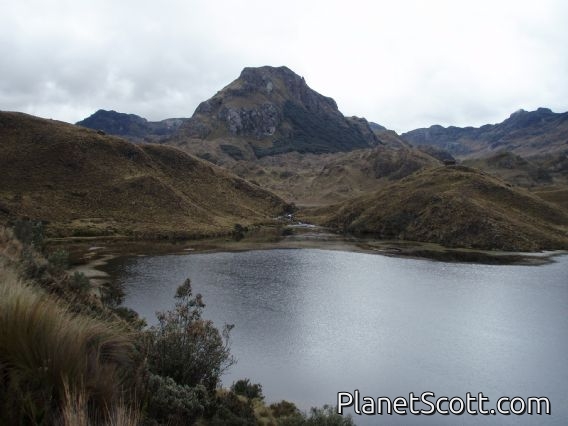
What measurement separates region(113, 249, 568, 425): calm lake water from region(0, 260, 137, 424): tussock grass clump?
15194mm

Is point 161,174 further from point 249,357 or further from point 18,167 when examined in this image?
point 249,357

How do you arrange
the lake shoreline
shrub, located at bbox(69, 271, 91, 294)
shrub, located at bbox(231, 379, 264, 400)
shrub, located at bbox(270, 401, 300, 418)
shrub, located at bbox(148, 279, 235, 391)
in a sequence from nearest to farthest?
1. shrub, located at bbox(148, 279, 235, 391)
2. shrub, located at bbox(270, 401, 300, 418)
3. shrub, located at bbox(231, 379, 264, 400)
4. shrub, located at bbox(69, 271, 91, 294)
5. the lake shoreline

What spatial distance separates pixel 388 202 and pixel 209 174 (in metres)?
57.8

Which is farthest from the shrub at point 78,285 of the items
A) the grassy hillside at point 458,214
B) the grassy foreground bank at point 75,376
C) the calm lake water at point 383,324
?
the grassy hillside at point 458,214

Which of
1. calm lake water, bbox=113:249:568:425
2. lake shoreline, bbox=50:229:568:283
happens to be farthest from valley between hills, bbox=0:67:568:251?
calm lake water, bbox=113:249:568:425

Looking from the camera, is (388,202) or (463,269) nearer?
(463,269)

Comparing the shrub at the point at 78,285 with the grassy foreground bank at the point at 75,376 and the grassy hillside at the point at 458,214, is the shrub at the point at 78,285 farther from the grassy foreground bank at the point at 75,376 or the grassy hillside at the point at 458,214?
the grassy hillside at the point at 458,214

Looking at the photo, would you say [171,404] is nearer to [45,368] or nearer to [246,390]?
[45,368]

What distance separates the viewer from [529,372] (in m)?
25.6

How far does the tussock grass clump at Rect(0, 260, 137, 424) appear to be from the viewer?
6082mm

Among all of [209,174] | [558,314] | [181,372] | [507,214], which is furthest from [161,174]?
[181,372]

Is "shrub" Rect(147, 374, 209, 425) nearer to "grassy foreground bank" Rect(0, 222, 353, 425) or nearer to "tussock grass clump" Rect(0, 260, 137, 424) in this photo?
"grassy foreground bank" Rect(0, 222, 353, 425)

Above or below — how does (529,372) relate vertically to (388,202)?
below

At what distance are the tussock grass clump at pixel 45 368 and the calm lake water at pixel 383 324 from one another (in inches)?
598
